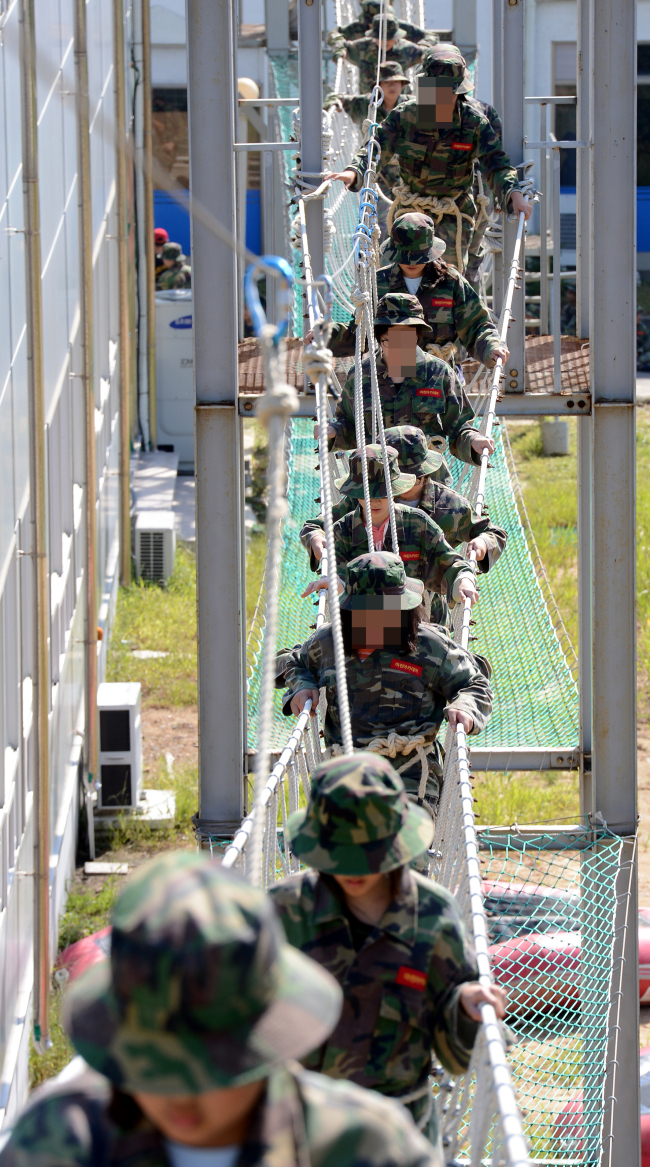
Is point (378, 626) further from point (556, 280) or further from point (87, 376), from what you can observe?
point (87, 376)

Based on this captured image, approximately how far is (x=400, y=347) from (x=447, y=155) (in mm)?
1212

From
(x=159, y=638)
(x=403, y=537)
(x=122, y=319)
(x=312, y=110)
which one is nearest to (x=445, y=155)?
(x=312, y=110)

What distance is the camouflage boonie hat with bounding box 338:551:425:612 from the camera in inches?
115

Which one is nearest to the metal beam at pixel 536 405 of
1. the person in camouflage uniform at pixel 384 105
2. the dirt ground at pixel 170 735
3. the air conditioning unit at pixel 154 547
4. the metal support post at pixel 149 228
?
the person in camouflage uniform at pixel 384 105

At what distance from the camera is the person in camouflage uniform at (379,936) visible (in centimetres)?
175

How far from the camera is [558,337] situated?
4566mm

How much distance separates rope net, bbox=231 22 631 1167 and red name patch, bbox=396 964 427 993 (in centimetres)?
11

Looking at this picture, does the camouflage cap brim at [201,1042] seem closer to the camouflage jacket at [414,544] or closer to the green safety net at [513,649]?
the camouflage jacket at [414,544]

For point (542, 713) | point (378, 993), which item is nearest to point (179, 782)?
point (542, 713)

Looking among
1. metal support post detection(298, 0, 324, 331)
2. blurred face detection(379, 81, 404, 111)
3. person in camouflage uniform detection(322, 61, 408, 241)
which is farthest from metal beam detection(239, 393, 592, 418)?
blurred face detection(379, 81, 404, 111)

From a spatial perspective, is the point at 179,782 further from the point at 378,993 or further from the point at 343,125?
the point at 378,993

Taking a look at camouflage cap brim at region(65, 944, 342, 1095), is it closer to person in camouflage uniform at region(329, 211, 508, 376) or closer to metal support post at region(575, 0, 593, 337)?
metal support post at region(575, 0, 593, 337)

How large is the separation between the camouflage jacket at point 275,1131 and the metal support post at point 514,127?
3.85 m

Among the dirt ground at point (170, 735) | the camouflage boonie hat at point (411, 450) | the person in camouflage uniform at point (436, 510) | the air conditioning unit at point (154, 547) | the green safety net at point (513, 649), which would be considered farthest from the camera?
the air conditioning unit at point (154, 547)
